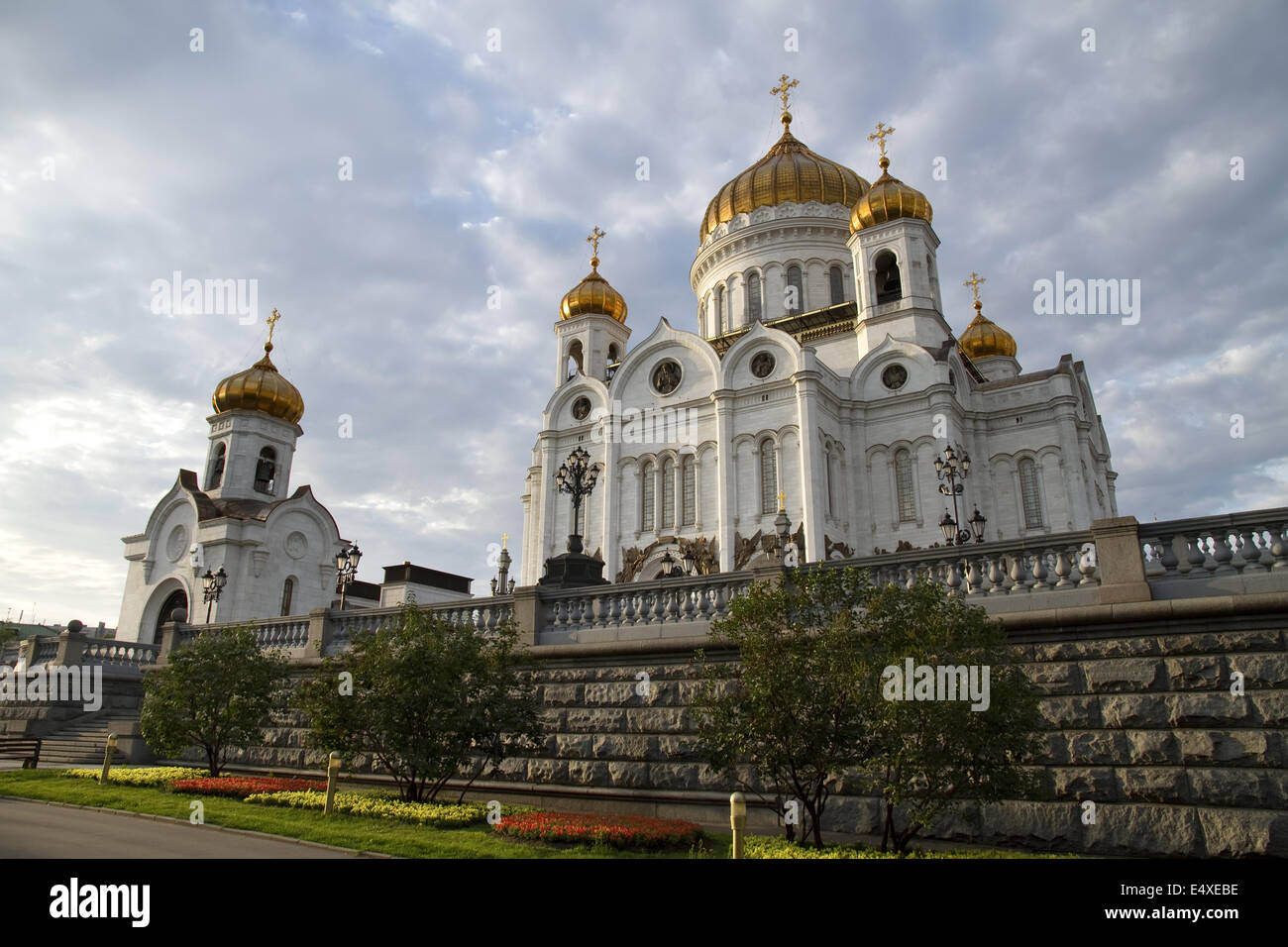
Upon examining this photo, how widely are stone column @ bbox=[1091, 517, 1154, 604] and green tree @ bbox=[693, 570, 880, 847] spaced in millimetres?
3465

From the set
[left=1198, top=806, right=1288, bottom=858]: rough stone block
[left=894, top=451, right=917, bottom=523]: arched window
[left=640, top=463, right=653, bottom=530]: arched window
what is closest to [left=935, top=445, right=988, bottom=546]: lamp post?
[left=894, top=451, right=917, bottom=523]: arched window

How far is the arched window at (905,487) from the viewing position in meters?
30.9

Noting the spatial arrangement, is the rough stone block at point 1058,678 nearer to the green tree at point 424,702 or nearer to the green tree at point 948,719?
the green tree at point 948,719

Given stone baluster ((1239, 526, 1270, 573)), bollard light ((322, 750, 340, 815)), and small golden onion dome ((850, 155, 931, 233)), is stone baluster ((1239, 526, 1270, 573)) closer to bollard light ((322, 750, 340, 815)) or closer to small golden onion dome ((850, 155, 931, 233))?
bollard light ((322, 750, 340, 815))

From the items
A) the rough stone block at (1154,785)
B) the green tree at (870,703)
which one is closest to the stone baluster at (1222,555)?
the rough stone block at (1154,785)

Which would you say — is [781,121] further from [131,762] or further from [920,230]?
[131,762]

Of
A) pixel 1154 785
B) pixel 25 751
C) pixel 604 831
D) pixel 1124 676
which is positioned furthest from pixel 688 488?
pixel 604 831

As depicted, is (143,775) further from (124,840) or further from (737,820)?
(737,820)

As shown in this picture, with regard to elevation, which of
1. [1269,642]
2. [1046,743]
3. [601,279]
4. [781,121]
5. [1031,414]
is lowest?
[1046,743]

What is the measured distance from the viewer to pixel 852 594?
352 inches

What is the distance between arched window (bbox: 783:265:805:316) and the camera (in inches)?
1587

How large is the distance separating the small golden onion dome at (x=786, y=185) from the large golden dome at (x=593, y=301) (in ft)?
21.0
